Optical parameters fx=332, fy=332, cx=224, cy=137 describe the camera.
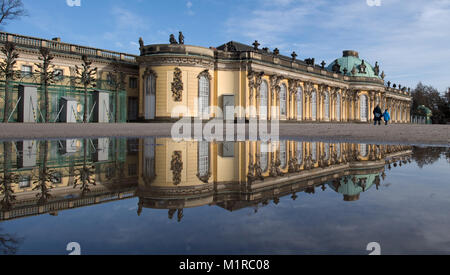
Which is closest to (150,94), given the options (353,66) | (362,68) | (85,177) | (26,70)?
(26,70)

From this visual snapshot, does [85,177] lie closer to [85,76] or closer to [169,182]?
[169,182]

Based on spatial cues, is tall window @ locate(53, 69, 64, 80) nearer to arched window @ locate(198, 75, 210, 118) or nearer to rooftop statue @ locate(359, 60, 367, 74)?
arched window @ locate(198, 75, 210, 118)

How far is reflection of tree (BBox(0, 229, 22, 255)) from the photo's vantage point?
75.2 inches

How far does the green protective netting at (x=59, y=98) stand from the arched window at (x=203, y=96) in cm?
791

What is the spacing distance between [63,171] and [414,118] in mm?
103019

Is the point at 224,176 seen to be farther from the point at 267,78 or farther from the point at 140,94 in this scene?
the point at 267,78

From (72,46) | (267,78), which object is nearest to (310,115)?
(267,78)

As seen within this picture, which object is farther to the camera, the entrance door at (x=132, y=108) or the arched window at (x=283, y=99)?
the arched window at (x=283, y=99)

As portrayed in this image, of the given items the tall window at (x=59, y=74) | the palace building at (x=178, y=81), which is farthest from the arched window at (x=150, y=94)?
the tall window at (x=59, y=74)

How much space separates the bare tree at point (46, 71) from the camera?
27391 mm

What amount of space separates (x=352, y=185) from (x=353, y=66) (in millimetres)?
62253

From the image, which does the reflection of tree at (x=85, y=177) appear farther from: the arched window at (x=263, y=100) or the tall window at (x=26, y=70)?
the arched window at (x=263, y=100)

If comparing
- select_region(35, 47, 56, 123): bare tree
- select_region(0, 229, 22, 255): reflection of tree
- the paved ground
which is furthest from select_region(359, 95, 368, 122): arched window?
select_region(0, 229, 22, 255): reflection of tree

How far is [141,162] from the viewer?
20.4ft
